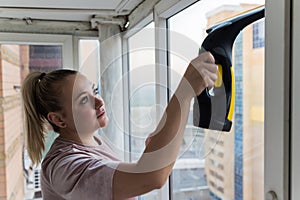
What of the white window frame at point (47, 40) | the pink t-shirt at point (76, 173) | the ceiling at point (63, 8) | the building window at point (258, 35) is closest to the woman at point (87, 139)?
the pink t-shirt at point (76, 173)

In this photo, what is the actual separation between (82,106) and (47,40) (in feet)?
4.44

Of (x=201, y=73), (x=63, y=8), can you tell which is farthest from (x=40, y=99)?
(x=63, y=8)

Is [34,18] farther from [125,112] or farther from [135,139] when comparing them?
[135,139]

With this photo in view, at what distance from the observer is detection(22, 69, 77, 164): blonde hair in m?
0.97

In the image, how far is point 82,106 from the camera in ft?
3.03

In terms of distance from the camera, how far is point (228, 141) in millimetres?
955

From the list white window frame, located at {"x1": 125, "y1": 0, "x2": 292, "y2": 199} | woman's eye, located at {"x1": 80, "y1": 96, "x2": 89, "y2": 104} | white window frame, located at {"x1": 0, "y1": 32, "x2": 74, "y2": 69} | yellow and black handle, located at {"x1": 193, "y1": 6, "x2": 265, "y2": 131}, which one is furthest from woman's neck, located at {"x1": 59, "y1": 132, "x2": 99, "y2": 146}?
white window frame, located at {"x1": 0, "y1": 32, "x2": 74, "y2": 69}

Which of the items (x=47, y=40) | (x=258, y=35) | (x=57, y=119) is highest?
(x=47, y=40)

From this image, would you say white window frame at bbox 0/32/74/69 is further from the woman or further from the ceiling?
the woman

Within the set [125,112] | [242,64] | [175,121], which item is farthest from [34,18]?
[175,121]

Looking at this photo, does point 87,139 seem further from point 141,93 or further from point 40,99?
point 141,93

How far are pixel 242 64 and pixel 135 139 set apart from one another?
40cm

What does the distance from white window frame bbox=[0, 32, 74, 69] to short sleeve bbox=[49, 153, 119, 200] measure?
1.46m

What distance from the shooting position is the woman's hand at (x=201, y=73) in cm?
62
